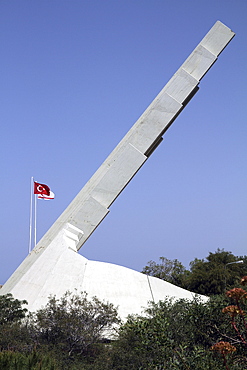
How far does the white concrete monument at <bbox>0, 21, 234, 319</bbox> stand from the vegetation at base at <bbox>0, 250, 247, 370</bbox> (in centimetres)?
93

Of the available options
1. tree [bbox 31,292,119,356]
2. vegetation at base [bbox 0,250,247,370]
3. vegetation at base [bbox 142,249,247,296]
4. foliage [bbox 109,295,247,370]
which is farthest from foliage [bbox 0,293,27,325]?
vegetation at base [bbox 142,249,247,296]

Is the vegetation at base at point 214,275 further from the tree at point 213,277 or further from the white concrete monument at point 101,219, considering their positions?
the white concrete monument at point 101,219

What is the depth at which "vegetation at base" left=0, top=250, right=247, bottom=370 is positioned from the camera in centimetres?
903

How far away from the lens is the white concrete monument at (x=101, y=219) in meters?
17.6

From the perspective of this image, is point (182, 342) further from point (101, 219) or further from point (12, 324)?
point (101, 219)

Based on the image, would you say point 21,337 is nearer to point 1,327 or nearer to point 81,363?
point 1,327

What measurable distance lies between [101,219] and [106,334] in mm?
5698

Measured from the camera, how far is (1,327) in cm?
1495

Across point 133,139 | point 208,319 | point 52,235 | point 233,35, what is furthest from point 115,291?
point 233,35

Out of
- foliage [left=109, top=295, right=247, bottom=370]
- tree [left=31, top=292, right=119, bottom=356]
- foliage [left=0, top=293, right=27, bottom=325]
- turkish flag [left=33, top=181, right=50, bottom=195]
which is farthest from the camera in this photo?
turkish flag [left=33, top=181, right=50, bottom=195]

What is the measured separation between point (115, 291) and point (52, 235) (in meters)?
3.86

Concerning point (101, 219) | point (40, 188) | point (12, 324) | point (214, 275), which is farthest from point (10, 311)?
point (214, 275)

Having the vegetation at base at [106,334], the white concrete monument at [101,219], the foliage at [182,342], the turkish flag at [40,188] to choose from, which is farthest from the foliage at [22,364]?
the turkish flag at [40,188]

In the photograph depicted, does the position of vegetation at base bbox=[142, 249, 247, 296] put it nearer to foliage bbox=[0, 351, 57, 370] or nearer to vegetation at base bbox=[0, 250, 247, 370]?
vegetation at base bbox=[0, 250, 247, 370]
